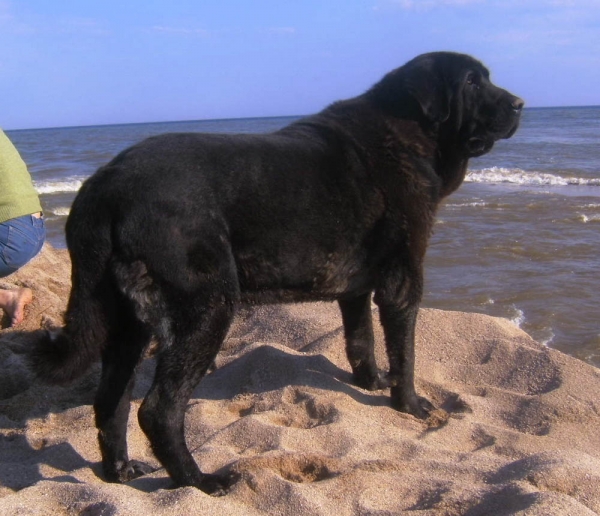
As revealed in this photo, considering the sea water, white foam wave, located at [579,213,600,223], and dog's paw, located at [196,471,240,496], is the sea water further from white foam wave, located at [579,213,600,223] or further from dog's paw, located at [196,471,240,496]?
dog's paw, located at [196,471,240,496]

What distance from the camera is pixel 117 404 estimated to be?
3.09 meters

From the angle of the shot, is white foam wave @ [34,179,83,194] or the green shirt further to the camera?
white foam wave @ [34,179,83,194]

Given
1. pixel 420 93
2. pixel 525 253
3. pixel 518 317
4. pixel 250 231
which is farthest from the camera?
pixel 525 253

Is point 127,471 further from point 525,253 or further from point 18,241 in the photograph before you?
point 525,253

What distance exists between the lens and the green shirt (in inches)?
163

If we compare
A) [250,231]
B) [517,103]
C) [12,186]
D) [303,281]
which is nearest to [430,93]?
[517,103]

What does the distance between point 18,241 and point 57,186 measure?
43.1 feet

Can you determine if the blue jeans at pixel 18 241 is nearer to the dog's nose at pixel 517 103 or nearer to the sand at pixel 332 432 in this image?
the sand at pixel 332 432

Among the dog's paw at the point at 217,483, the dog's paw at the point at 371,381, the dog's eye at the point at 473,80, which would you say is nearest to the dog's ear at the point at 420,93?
the dog's eye at the point at 473,80

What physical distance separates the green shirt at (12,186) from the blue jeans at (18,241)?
55 millimetres

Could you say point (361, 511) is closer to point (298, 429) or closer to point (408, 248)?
point (298, 429)

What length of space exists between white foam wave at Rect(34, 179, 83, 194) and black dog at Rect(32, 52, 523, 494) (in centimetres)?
1333

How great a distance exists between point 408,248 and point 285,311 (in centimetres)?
189

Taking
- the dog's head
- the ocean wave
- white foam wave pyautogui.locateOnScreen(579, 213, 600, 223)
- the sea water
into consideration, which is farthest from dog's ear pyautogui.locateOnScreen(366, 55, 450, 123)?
the ocean wave
